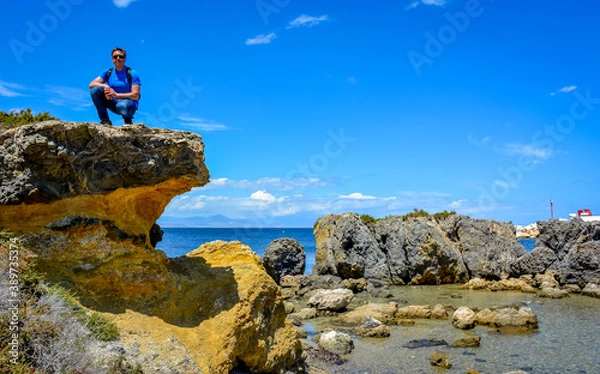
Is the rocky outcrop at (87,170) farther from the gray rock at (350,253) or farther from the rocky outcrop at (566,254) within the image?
the rocky outcrop at (566,254)

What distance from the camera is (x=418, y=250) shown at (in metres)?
36.4

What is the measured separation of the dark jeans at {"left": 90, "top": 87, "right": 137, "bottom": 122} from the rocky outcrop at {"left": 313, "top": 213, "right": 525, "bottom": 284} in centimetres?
2910

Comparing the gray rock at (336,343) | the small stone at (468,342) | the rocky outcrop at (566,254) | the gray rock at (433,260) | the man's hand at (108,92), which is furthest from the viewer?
the gray rock at (433,260)

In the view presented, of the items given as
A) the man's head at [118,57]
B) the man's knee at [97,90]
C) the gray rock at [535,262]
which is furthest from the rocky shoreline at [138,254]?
the gray rock at [535,262]

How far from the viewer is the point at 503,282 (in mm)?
33500

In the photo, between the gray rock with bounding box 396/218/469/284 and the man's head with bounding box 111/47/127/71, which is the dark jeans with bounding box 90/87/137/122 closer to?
the man's head with bounding box 111/47/127/71

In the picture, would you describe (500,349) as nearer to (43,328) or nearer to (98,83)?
(43,328)

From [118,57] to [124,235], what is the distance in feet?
12.7

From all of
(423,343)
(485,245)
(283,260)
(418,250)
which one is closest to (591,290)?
(485,245)

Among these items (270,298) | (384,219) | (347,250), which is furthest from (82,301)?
(384,219)

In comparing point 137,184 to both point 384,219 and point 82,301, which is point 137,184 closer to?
point 82,301

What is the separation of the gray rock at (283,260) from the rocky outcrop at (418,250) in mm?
2321

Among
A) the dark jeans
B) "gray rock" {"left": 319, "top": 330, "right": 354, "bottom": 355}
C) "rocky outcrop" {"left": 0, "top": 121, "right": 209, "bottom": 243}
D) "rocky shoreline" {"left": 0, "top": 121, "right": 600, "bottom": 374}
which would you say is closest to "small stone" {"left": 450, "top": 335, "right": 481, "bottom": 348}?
"rocky shoreline" {"left": 0, "top": 121, "right": 600, "bottom": 374}

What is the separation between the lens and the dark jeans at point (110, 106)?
9867 millimetres
